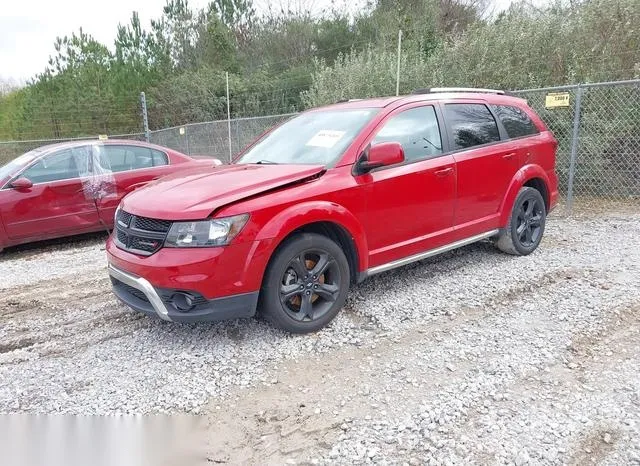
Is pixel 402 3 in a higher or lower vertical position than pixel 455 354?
higher

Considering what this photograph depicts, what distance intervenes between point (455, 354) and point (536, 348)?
58 centimetres

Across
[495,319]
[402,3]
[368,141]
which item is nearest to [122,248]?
[368,141]

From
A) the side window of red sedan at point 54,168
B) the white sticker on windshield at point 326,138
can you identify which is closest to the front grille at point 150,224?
the white sticker on windshield at point 326,138

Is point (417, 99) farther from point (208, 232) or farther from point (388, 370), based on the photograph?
point (388, 370)

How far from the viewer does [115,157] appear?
704 cm

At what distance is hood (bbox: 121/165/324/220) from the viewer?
3.23m

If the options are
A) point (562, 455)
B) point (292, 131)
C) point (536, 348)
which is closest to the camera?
point (562, 455)

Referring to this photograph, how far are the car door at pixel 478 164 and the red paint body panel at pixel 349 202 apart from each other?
1 cm

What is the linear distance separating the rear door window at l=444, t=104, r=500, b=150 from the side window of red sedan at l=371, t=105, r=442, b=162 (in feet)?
0.72

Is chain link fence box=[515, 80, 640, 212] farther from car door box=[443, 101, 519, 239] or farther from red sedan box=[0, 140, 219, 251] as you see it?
red sedan box=[0, 140, 219, 251]

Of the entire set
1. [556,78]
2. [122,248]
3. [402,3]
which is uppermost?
[402,3]

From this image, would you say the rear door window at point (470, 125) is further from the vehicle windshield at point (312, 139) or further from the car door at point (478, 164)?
the vehicle windshield at point (312, 139)

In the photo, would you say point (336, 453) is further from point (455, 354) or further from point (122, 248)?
point (122, 248)

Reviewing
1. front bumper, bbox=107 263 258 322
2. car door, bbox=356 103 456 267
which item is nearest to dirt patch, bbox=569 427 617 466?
car door, bbox=356 103 456 267
